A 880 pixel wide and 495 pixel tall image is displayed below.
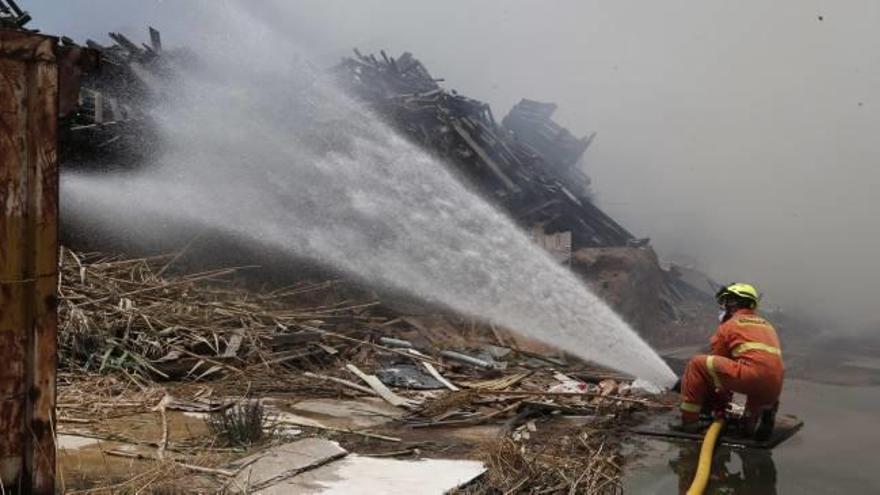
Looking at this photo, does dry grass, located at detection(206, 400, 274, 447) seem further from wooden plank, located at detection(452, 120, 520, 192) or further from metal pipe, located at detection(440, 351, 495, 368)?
wooden plank, located at detection(452, 120, 520, 192)

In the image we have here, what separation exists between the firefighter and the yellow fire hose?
0.89ft

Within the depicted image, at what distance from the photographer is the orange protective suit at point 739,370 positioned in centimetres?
582

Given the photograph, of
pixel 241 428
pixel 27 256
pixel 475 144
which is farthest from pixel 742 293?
pixel 475 144

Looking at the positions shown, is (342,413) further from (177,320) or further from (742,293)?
(742,293)

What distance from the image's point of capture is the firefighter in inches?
230

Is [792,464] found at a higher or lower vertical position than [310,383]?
lower

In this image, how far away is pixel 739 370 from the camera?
5.86m

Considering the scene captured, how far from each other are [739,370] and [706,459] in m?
0.93

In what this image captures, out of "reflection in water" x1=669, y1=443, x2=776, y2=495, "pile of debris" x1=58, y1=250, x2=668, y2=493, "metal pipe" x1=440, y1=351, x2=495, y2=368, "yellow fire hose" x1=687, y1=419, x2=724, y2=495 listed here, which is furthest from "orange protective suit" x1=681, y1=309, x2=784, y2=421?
"metal pipe" x1=440, y1=351, x2=495, y2=368

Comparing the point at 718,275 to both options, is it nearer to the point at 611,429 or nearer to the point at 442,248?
the point at 442,248

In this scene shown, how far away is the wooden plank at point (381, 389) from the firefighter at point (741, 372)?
257cm

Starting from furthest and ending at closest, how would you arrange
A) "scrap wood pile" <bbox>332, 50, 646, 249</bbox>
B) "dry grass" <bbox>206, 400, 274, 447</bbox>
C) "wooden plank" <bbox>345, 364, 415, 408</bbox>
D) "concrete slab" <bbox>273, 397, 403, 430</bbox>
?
"scrap wood pile" <bbox>332, 50, 646, 249</bbox>, "wooden plank" <bbox>345, 364, 415, 408</bbox>, "concrete slab" <bbox>273, 397, 403, 430</bbox>, "dry grass" <bbox>206, 400, 274, 447</bbox>

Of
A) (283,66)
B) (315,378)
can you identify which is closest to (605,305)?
(315,378)

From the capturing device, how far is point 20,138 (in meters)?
2.99
